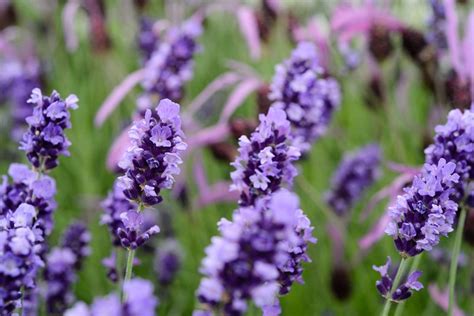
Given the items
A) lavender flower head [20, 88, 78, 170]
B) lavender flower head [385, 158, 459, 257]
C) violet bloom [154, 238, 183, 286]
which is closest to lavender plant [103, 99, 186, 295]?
lavender flower head [20, 88, 78, 170]

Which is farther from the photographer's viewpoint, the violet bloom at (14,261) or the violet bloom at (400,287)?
the violet bloom at (400,287)

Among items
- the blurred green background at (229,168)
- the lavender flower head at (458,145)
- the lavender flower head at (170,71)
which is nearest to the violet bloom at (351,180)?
the blurred green background at (229,168)

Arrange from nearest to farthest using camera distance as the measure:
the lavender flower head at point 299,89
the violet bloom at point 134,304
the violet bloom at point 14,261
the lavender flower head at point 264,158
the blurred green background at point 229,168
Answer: the violet bloom at point 134,304, the violet bloom at point 14,261, the lavender flower head at point 264,158, the lavender flower head at point 299,89, the blurred green background at point 229,168

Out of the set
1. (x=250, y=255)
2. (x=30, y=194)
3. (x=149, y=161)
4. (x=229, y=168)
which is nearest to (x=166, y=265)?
(x=229, y=168)

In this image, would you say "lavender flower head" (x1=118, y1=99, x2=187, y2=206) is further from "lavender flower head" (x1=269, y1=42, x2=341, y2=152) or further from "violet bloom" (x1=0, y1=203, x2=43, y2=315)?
"lavender flower head" (x1=269, y1=42, x2=341, y2=152)

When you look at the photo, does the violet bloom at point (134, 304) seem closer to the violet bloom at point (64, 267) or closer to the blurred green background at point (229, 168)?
the blurred green background at point (229, 168)

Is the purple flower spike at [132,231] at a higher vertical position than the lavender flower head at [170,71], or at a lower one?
lower

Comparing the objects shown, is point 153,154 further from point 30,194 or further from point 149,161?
point 30,194
